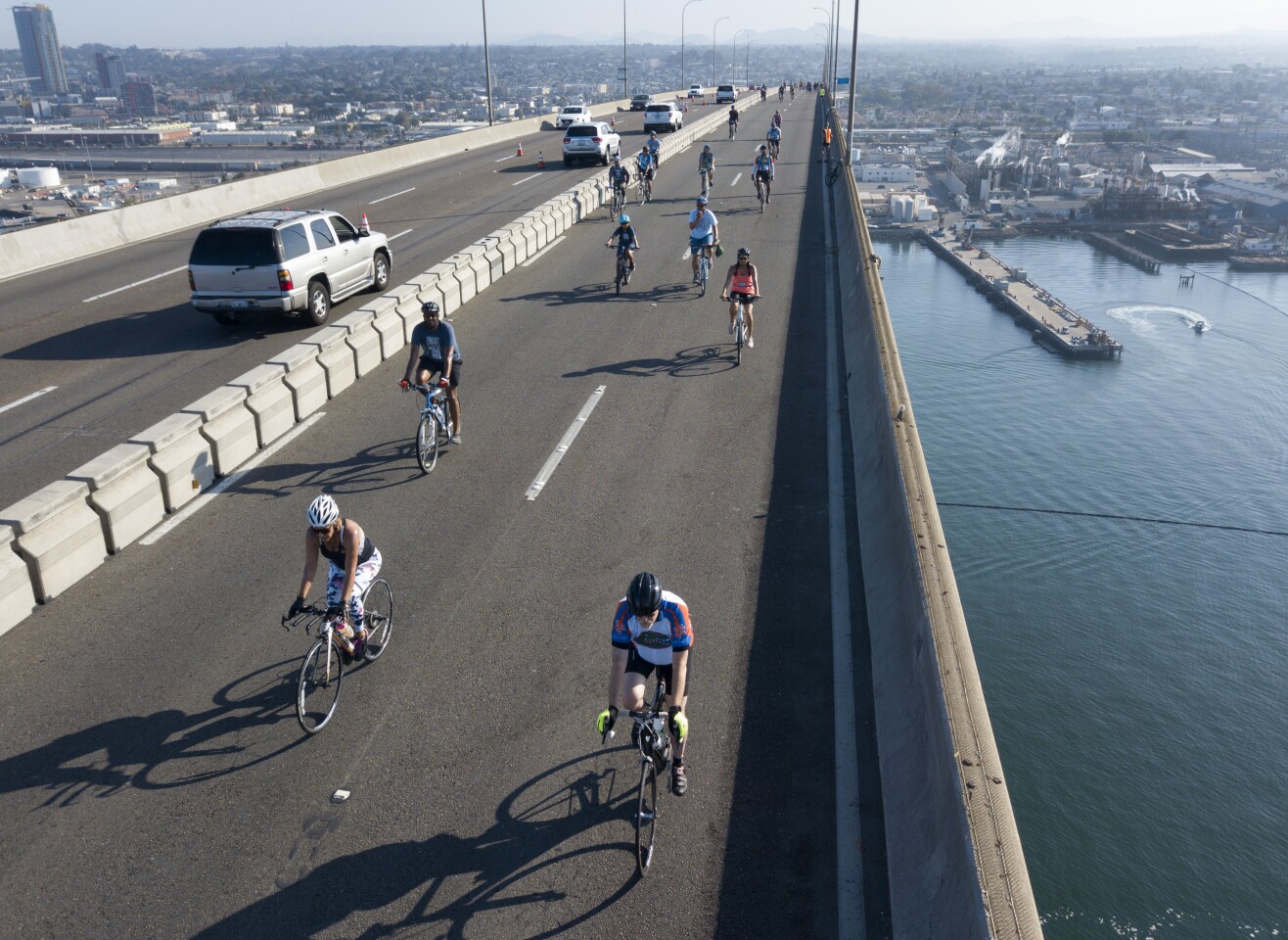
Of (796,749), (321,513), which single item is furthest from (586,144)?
(796,749)

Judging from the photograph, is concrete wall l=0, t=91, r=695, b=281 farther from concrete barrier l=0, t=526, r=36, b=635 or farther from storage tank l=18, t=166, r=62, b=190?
storage tank l=18, t=166, r=62, b=190

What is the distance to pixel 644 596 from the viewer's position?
216 inches

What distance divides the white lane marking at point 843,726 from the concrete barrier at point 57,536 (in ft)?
22.9

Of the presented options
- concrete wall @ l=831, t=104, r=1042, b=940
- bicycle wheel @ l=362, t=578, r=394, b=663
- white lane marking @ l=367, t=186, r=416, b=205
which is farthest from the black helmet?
white lane marking @ l=367, t=186, r=416, b=205

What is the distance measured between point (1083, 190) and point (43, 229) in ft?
462

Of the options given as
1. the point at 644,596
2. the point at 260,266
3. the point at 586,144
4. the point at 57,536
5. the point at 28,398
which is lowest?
the point at 28,398

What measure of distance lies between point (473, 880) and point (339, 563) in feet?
8.54

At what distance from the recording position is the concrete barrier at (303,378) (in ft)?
40.8

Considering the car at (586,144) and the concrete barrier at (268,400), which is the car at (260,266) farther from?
the car at (586,144)

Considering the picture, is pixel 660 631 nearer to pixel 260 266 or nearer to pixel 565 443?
pixel 565 443

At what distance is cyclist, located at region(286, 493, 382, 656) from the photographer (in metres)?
6.63

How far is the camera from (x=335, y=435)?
12117 millimetres

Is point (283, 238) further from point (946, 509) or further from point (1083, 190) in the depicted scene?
point (1083, 190)

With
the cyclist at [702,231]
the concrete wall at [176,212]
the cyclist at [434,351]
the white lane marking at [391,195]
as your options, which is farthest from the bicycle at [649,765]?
the white lane marking at [391,195]
